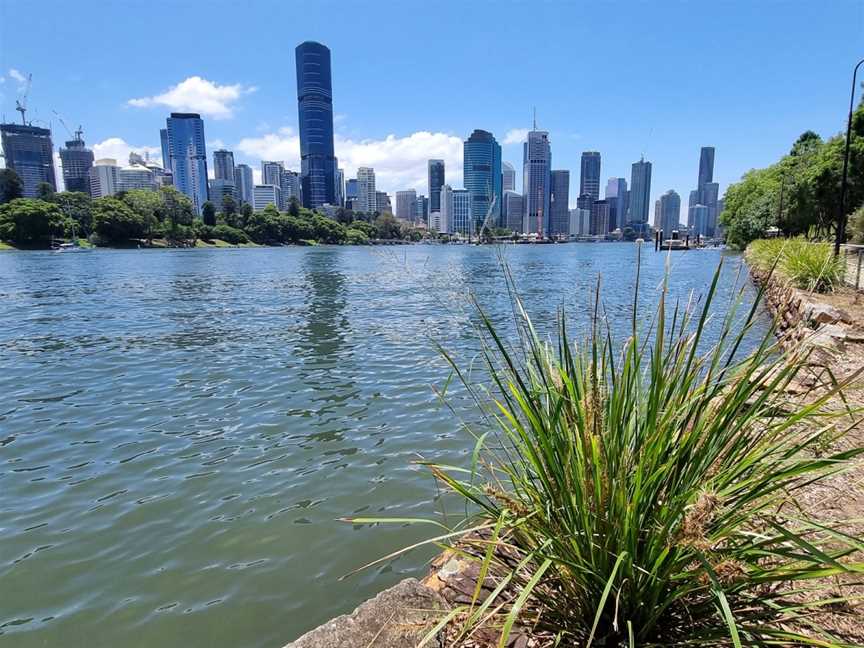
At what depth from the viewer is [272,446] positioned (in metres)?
6.77

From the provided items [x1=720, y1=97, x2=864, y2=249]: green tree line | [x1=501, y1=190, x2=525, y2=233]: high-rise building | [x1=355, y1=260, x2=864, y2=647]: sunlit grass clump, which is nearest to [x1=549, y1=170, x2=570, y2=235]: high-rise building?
[x1=501, y1=190, x2=525, y2=233]: high-rise building

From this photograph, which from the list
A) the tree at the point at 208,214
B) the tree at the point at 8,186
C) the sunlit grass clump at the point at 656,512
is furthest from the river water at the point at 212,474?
the tree at the point at 8,186

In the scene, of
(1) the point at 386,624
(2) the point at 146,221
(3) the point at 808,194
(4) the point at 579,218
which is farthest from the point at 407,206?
(2) the point at 146,221

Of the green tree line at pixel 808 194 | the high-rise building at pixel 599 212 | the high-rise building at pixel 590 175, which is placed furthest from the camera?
the green tree line at pixel 808 194

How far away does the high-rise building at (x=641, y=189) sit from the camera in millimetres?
2719

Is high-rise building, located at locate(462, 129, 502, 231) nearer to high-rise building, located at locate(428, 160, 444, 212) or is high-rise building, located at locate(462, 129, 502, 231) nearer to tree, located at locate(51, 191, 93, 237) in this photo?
high-rise building, located at locate(428, 160, 444, 212)

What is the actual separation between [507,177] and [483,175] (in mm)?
336

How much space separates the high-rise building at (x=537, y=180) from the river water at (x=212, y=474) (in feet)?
1.35

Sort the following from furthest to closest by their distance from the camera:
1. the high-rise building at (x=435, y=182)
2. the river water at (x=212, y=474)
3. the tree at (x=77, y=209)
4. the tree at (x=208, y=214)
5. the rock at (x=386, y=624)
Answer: the tree at (x=208, y=214), the tree at (x=77, y=209), the high-rise building at (x=435, y=182), the river water at (x=212, y=474), the rock at (x=386, y=624)

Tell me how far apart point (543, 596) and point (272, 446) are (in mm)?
5366

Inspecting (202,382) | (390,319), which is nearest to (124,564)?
(202,382)

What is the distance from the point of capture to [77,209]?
355 feet

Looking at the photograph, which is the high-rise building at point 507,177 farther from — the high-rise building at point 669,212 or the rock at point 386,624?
the rock at point 386,624

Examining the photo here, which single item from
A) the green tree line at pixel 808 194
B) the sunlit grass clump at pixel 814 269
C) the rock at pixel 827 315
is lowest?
the rock at pixel 827 315
